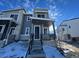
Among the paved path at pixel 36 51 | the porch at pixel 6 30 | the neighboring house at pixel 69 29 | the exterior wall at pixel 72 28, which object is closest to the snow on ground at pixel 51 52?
the paved path at pixel 36 51

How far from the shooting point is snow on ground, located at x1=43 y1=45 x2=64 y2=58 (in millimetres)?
2730

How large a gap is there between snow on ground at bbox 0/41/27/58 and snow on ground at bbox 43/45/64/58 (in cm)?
45

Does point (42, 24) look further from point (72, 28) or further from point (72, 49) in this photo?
point (72, 49)

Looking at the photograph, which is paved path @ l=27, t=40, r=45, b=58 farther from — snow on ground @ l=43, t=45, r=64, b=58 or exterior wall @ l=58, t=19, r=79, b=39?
exterior wall @ l=58, t=19, r=79, b=39

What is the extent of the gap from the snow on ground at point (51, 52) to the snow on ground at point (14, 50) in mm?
451

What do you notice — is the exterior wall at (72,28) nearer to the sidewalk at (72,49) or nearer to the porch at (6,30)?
the sidewalk at (72,49)

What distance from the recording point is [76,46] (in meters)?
A: 2.78

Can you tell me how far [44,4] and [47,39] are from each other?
32.2 inches

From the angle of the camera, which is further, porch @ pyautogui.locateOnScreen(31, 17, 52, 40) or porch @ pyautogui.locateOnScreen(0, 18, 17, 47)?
porch @ pyautogui.locateOnScreen(31, 17, 52, 40)

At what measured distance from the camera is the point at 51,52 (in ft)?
9.36

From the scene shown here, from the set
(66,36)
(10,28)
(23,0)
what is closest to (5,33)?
(10,28)

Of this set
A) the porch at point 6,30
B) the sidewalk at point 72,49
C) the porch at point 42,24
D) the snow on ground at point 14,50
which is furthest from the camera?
the porch at point 42,24

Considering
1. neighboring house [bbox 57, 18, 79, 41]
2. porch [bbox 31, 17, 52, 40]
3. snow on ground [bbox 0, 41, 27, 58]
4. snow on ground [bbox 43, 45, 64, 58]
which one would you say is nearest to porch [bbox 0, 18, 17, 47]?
snow on ground [bbox 0, 41, 27, 58]

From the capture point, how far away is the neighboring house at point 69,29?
283cm
